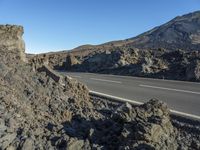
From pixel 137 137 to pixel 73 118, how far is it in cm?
180

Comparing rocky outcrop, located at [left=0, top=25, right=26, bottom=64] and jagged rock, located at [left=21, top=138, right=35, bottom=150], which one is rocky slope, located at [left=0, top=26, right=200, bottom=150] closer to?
jagged rock, located at [left=21, top=138, right=35, bottom=150]

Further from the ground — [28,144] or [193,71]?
[193,71]

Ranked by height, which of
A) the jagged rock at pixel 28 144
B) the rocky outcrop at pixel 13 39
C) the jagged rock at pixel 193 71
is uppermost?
the rocky outcrop at pixel 13 39

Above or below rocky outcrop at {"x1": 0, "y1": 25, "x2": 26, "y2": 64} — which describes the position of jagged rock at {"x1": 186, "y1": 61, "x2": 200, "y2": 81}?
below

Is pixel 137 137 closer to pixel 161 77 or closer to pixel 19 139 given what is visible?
pixel 19 139

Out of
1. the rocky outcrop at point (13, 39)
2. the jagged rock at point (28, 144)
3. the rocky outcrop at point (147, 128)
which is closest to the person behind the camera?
the jagged rock at point (28, 144)

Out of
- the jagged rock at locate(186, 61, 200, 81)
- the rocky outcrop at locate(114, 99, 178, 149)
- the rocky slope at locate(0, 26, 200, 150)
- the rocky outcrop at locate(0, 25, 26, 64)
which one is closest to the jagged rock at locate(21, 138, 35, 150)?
the rocky slope at locate(0, 26, 200, 150)

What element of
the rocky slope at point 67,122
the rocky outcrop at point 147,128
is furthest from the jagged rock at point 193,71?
the rocky outcrop at point 147,128

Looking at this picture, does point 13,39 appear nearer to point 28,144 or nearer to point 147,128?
point 28,144

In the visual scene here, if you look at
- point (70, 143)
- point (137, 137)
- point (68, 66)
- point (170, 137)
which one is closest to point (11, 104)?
point (70, 143)

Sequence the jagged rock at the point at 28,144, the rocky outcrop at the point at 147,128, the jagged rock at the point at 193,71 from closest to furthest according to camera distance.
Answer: the jagged rock at the point at 28,144 → the rocky outcrop at the point at 147,128 → the jagged rock at the point at 193,71

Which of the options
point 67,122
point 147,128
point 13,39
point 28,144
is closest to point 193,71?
point 13,39

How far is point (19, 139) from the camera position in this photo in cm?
640

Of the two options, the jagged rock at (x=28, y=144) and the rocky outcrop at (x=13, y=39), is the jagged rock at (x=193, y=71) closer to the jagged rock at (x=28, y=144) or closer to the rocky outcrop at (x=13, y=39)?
the rocky outcrop at (x=13, y=39)
